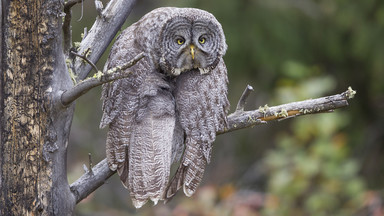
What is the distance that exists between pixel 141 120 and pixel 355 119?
374 centimetres

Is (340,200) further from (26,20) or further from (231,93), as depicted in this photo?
(26,20)

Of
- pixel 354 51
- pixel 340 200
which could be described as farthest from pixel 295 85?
pixel 340 200

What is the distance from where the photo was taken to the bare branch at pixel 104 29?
262 cm

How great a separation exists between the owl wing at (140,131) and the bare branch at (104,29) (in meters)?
0.12

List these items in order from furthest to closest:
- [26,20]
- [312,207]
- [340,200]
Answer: [340,200] → [312,207] → [26,20]

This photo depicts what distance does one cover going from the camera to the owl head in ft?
9.14

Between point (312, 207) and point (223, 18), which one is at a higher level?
point (223, 18)

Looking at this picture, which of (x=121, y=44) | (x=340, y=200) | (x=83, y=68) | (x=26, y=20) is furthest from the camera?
(x=340, y=200)

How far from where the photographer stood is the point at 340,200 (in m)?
5.31

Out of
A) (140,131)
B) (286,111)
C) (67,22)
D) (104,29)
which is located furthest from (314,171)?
(67,22)

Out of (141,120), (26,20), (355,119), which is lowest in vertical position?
(355,119)

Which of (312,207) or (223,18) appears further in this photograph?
(223,18)

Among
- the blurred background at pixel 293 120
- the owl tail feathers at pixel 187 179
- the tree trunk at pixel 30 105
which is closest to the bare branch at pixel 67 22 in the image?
the tree trunk at pixel 30 105

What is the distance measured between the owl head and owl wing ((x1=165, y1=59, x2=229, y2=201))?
0.26 feet
